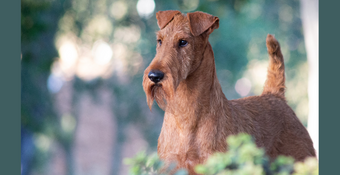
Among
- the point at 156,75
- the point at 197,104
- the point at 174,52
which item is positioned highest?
the point at 174,52

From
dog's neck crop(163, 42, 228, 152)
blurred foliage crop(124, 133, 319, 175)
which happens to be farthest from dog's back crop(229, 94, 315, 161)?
blurred foliage crop(124, 133, 319, 175)

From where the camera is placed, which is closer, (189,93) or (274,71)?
(189,93)

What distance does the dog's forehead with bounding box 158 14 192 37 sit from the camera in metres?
1.95

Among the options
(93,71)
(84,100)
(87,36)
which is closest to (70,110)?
(84,100)

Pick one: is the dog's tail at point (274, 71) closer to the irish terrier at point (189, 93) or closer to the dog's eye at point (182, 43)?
the irish terrier at point (189, 93)

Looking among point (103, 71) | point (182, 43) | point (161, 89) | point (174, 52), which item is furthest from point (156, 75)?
point (103, 71)

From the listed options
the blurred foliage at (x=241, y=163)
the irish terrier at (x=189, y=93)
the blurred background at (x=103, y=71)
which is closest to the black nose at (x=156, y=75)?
the irish terrier at (x=189, y=93)

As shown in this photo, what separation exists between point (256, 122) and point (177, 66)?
3.17 ft

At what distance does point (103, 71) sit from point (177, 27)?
1.28 meters

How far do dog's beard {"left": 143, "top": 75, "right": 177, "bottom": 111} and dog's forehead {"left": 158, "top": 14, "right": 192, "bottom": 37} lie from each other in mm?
393

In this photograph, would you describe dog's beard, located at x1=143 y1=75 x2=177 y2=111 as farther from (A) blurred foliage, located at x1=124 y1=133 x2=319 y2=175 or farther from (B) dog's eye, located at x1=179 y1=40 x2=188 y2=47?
(A) blurred foliage, located at x1=124 y1=133 x2=319 y2=175

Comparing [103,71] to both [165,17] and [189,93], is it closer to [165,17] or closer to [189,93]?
→ [165,17]

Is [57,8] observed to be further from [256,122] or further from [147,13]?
[256,122]

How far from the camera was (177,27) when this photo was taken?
197 cm
